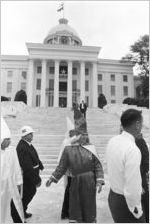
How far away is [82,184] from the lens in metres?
3.11

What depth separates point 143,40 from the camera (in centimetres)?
3850

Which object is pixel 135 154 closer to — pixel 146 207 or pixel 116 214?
pixel 116 214

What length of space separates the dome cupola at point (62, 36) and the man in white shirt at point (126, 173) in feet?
154

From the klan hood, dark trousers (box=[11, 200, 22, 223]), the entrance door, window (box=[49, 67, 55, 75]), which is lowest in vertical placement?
dark trousers (box=[11, 200, 22, 223])

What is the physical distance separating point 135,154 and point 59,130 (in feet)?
35.6

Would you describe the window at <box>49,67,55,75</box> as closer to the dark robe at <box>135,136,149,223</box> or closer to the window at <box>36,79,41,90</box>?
the window at <box>36,79,41,90</box>

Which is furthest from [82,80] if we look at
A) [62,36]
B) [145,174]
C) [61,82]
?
[145,174]

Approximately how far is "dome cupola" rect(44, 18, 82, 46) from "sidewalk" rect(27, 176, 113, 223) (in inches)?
1752

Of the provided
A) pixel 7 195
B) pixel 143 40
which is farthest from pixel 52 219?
pixel 143 40

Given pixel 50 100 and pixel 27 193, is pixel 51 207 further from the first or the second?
pixel 50 100

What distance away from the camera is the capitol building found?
38625 millimetres

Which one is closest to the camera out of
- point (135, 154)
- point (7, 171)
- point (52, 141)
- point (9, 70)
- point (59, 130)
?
point (135, 154)

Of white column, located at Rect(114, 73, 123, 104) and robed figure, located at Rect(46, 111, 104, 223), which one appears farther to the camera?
white column, located at Rect(114, 73, 123, 104)

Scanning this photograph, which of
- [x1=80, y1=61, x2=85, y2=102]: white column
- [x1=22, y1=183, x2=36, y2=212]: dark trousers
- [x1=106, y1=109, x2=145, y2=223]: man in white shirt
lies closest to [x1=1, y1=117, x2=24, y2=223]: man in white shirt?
[x1=22, y1=183, x2=36, y2=212]: dark trousers
